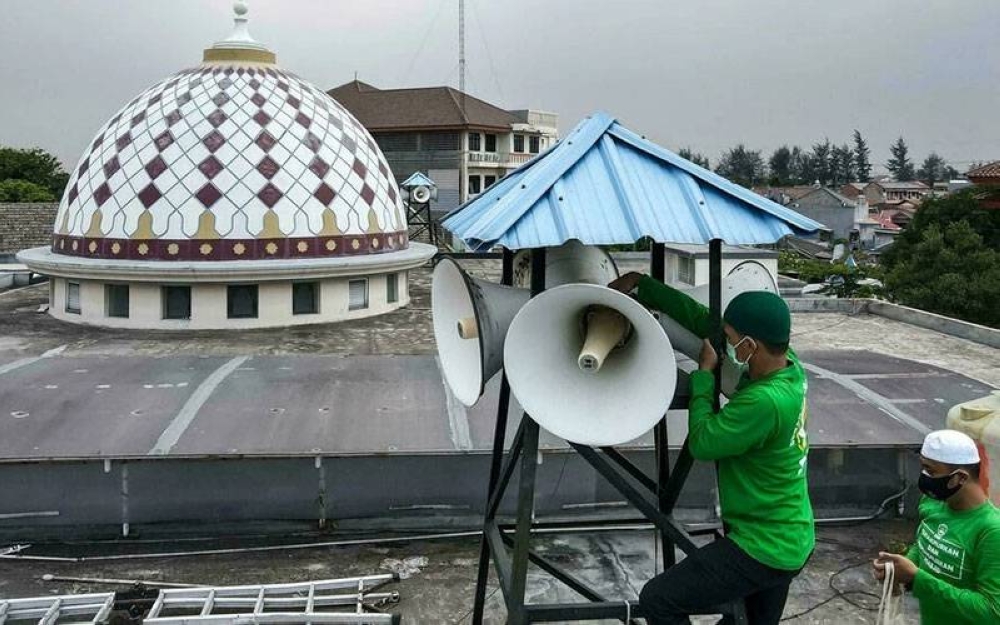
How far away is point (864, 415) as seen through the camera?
8.15 m

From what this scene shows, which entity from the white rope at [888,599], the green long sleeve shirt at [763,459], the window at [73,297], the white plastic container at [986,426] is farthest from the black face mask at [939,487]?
the window at [73,297]

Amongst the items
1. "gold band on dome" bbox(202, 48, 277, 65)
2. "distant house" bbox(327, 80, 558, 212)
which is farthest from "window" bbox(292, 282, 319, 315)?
"distant house" bbox(327, 80, 558, 212)

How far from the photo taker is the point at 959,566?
371cm

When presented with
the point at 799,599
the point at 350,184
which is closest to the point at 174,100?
the point at 350,184

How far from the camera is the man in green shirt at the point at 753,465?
354 cm

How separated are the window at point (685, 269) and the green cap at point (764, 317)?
20.2 meters

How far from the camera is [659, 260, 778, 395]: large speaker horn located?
4367mm

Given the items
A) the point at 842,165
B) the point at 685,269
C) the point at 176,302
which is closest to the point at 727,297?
the point at 176,302

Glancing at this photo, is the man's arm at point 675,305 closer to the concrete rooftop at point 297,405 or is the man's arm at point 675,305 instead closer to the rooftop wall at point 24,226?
the concrete rooftop at point 297,405

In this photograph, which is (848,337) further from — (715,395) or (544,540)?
(715,395)

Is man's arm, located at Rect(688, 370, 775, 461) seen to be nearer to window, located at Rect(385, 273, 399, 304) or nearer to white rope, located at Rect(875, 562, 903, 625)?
white rope, located at Rect(875, 562, 903, 625)

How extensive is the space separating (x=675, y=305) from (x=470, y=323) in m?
1.09

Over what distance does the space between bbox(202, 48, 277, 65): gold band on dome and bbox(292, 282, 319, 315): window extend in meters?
5.45

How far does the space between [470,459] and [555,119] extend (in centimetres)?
5881
